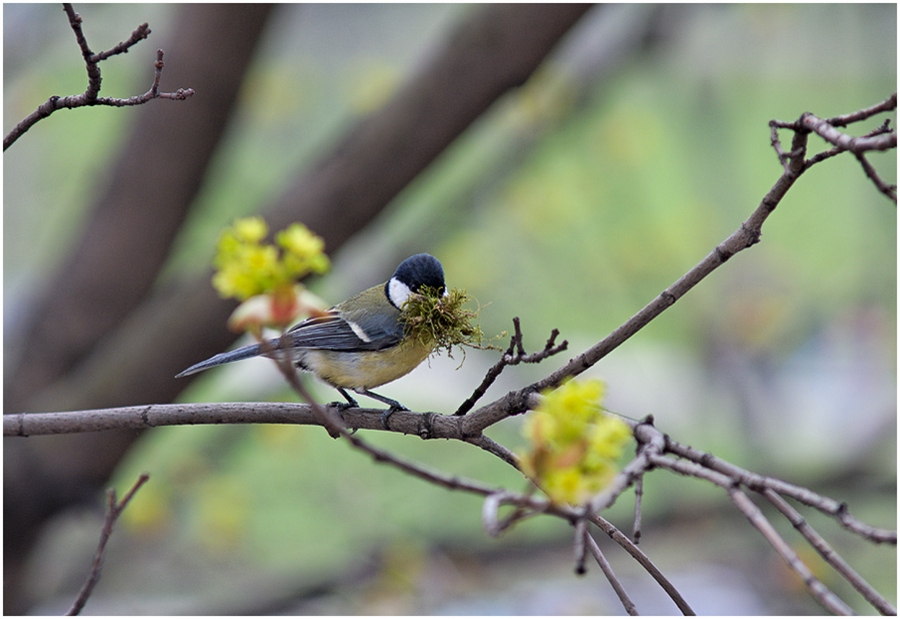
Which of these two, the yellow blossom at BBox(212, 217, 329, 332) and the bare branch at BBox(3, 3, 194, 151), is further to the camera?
the bare branch at BBox(3, 3, 194, 151)

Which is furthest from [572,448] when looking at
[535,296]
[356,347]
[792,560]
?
[535,296]

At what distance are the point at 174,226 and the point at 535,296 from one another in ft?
4.91

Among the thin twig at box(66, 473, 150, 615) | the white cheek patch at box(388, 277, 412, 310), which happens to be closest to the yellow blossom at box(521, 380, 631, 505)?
the thin twig at box(66, 473, 150, 615)

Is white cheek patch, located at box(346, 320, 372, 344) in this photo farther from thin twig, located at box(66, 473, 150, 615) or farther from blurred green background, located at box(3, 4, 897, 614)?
blurred green background, located at box(3, 4, 897, 614)

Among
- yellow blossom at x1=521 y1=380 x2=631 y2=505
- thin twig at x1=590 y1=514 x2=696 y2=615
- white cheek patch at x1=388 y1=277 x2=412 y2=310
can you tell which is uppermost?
white cheek patch at x1=388 y1=277 x2=412 y2=310

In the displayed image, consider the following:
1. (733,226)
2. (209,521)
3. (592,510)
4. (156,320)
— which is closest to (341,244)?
(156,320)

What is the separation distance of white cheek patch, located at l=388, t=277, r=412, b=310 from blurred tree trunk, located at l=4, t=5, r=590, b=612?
2.44ft

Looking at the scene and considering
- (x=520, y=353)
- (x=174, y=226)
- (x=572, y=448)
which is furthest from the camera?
(x=174, y=226)

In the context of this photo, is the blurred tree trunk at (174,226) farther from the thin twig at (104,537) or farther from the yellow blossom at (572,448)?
the yellow blossom at (572,448)

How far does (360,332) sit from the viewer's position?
1553 mm

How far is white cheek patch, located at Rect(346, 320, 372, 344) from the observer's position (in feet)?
5.04

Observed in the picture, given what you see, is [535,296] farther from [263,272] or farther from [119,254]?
[263,272]

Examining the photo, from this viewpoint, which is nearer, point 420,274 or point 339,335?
point 420,274

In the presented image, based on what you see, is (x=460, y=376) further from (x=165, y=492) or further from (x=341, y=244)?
(x=341, y=244)
